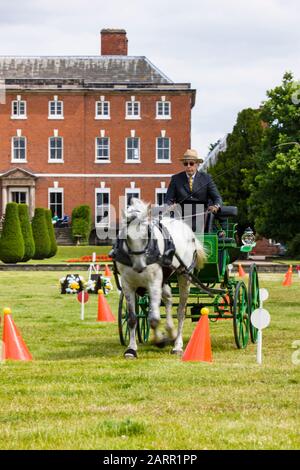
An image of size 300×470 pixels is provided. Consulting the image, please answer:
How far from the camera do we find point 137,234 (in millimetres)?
10617

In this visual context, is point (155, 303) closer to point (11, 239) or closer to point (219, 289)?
point (219, 289)

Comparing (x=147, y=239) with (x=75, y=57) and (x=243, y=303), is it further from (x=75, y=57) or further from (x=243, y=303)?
(x=75, y=57)

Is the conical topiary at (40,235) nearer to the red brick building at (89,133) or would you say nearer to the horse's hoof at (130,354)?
the red brick building at (89,133)

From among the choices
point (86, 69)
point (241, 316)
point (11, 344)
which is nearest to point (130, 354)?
point (11, 344)

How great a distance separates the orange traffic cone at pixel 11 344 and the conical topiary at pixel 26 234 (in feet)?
116

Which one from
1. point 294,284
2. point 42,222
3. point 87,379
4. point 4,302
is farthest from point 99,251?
point 87,379

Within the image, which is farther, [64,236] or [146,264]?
[64,236]

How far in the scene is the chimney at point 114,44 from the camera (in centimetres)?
6688

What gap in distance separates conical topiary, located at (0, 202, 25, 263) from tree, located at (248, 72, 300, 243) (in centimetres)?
1376

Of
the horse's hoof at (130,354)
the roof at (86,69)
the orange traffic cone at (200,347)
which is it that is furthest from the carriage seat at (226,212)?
the roof at (86,69)

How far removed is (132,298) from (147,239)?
2.52 feet

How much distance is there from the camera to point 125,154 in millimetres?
64500

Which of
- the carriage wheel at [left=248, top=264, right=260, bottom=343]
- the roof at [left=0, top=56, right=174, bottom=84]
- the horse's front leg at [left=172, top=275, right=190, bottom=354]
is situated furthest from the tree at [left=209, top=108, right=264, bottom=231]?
the horse's front leg at [left=172, top=275, right=190, bottom=354]

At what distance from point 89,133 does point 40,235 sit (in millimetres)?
15989
